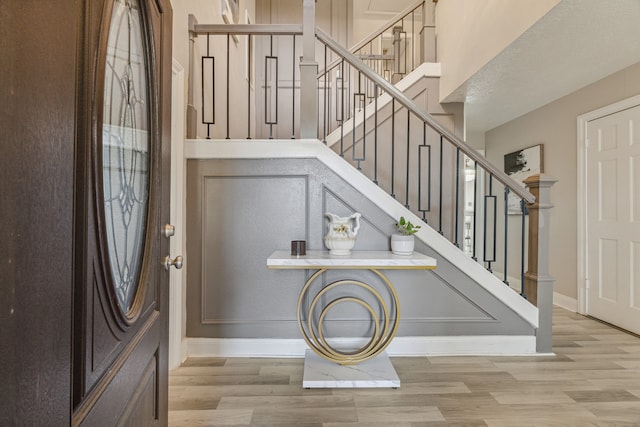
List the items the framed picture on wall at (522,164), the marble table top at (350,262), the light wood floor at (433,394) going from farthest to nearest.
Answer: the framed picture on wall at (522,164), the marble table top at (350,262), the light wood floor at (433,394)

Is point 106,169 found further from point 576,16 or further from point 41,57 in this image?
point 576,16

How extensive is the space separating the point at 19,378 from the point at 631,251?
4.05m

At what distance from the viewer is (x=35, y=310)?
0.42 metres

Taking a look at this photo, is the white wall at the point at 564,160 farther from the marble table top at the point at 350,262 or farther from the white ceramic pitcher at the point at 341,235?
the white ceramic pitcher at the point at 341,235

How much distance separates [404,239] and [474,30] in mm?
2085

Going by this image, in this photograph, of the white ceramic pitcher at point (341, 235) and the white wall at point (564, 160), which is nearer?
the white ceramic pitcher at point (341, 235)

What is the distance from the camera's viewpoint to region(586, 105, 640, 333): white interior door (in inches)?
114

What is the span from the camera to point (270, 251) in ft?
7.82

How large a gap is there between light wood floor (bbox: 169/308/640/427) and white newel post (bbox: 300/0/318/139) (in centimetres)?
167

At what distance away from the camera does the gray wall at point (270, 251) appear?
2.37 meters

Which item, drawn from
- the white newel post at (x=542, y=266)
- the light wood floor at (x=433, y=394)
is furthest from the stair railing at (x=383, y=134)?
the light wood floor at (x=433, y=394)

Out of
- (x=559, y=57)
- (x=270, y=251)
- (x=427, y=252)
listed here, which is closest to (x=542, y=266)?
(x=427, y=252)

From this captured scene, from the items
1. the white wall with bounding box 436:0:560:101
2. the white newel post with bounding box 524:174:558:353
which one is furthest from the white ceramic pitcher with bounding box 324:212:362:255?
the white wall with bounding box 436:0:560:101

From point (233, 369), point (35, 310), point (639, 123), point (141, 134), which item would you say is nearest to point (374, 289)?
point (233, 369)
